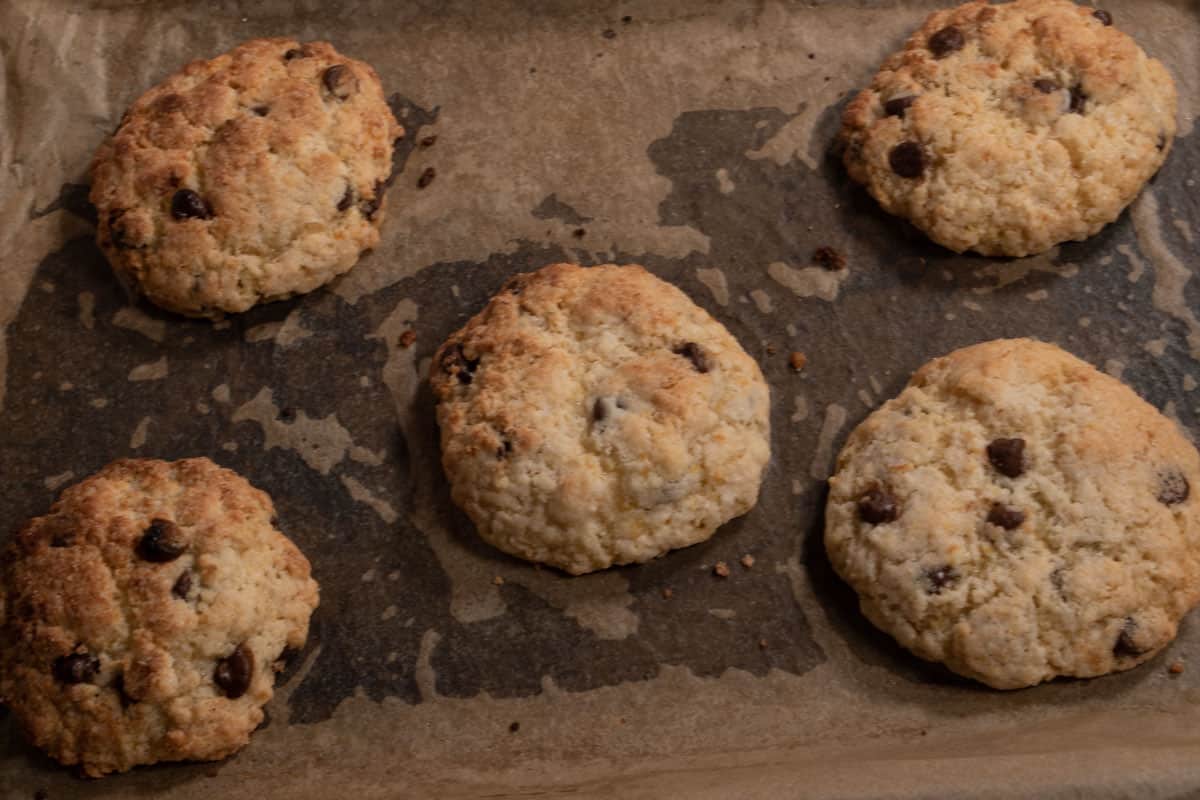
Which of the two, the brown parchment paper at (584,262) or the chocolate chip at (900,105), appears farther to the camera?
the chocolate chip at (900,105)

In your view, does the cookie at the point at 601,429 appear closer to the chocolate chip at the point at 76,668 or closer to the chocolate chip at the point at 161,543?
the chocolate chip at the point at 161,543

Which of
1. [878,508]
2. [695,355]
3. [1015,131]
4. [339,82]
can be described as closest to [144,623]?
[695,355]

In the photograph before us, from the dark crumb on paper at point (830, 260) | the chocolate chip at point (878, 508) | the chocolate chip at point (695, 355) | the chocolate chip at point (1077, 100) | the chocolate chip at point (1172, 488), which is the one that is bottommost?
the chocolate chip at point (878, 508)

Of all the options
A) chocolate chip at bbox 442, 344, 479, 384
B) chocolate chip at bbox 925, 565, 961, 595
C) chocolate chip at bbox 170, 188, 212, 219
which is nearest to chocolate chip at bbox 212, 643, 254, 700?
chocolate chip at bbox 442, 344, 479, 384

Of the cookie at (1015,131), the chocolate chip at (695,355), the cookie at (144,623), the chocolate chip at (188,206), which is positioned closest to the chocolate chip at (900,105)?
the cookie at (1015,131)

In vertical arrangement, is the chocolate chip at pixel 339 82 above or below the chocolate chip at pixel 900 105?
below

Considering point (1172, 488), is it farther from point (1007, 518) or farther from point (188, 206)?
point (188, 206)

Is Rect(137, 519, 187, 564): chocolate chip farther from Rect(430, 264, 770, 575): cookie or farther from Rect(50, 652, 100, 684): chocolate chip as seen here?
Rect(430, 264, 770, 575): cookie

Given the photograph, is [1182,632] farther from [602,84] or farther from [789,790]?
[602,84]

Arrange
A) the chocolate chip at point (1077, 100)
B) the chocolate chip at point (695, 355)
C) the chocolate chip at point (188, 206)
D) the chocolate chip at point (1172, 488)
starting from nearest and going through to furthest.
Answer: the chocolate chip at point (1172, 488), the chocolate chip at point (695, 355), the chocolate chip at point (188, 206), the chocolate chip at point (1077, 100)
